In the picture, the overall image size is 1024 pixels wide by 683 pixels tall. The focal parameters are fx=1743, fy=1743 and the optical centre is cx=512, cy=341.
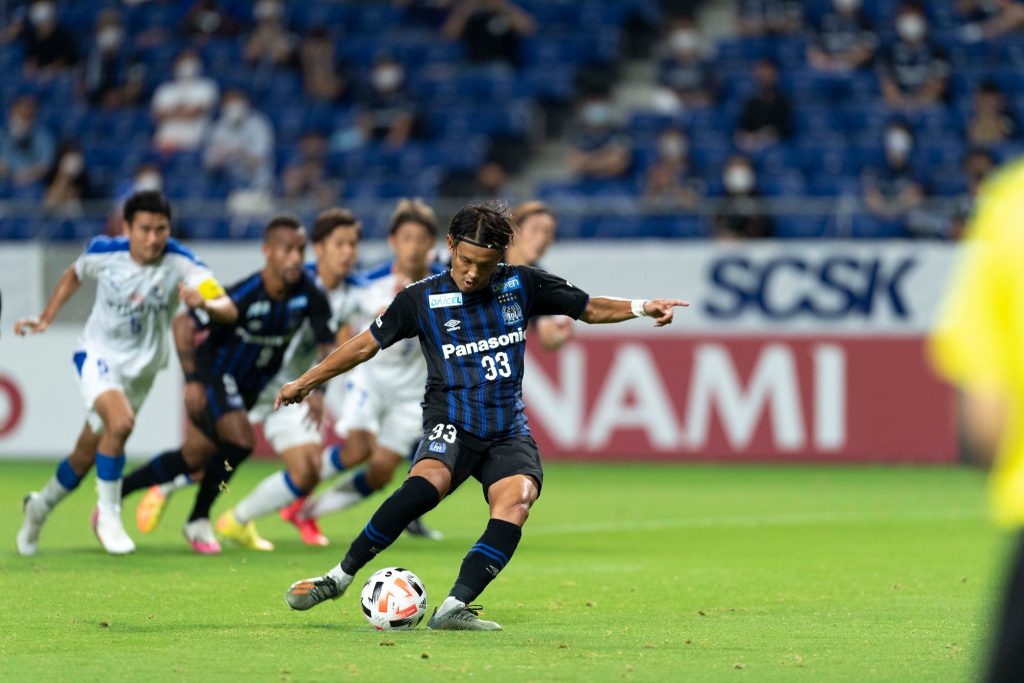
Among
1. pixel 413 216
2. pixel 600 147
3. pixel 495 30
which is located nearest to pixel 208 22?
pixel 495 30

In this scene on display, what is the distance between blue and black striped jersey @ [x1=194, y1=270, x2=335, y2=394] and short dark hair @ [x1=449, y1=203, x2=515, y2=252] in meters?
3.56

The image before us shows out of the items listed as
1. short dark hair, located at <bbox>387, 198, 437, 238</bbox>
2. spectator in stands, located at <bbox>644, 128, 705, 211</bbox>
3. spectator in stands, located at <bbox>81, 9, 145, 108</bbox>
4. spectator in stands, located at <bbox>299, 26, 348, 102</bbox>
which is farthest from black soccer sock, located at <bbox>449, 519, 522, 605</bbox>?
spectator in stands, located at <bbox>81, 9, 145, 108</bbox>

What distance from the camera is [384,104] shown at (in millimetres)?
22391

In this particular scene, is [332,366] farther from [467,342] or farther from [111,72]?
[111,72]

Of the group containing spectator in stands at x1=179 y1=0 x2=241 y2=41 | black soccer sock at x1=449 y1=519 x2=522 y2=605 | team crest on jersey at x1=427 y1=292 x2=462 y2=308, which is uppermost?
spectator in stands at x1=179 y1=0 x2=241 y2=41

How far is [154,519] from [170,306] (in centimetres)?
153

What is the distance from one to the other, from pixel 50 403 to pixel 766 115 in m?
8.72

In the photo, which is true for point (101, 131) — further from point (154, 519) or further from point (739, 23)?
point (154, 519)

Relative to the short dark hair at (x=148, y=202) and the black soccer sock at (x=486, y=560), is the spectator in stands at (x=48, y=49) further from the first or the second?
the black soccer sock at (x=486, y=560)

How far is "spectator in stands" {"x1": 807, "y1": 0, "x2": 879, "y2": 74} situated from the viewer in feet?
69.1

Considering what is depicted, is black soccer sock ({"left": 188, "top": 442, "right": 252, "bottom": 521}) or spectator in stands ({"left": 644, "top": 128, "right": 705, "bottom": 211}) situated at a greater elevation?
spectator in stands ({"left": 644, "top": 128, "right": 705, "bottom": 211})

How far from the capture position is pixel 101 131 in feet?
76.6

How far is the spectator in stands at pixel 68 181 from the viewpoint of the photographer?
69.1ft

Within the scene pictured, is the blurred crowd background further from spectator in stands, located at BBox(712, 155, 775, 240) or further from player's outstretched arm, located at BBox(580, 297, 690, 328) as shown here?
player's outstretched arm, located at BBox(580, 297, 690, 328)
